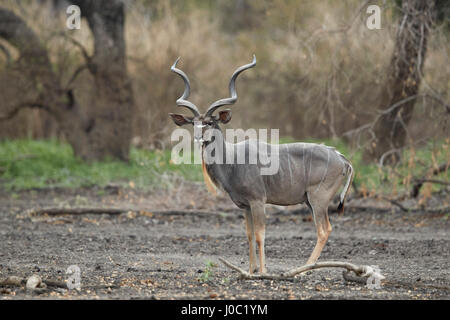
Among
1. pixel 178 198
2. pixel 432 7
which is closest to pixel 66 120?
pixel 178 198

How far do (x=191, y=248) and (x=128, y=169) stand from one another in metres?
6.64

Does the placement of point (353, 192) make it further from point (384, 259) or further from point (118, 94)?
point (118, 94)

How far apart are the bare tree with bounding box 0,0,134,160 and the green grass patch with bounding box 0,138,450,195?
18.6 inches

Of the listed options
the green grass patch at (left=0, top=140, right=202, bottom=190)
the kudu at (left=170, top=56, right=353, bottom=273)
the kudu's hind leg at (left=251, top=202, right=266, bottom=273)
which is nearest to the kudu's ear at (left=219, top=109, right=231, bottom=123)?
the kudu at (left=170, top=56, right=353, bottom=273)

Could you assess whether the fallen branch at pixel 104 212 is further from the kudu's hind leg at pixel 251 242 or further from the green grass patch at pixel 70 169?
the kudu's hind leg at pixel 251 242

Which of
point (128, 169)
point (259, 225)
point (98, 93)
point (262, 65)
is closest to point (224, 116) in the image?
point (259, 225)

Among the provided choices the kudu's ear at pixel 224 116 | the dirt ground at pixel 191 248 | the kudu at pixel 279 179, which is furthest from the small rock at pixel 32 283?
the kudu's ear at pixel 224 116

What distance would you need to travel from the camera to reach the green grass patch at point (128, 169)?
11.0 meters

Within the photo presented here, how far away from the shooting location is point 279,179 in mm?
7363

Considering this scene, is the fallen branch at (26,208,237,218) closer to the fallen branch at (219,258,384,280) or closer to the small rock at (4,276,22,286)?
the fallen branch at (219,258,384,280)

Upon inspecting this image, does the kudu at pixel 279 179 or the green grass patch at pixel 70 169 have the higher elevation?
the kudu at pixel 279 179

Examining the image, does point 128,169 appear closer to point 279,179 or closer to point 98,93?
point 98,93

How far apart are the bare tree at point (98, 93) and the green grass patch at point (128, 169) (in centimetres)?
47

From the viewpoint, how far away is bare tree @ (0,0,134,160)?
51.2 feet
